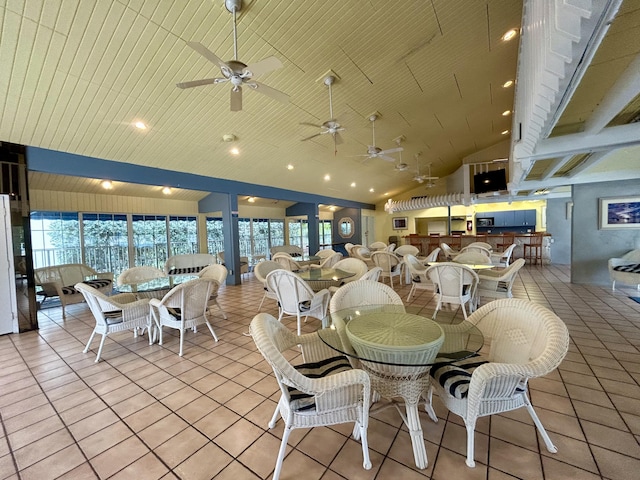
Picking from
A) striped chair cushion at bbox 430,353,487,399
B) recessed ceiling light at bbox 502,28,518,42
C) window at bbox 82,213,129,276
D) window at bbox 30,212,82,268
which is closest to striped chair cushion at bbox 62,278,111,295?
window at bbox 30,212,82,268

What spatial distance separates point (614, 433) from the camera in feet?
5.31

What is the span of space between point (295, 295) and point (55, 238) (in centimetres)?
592

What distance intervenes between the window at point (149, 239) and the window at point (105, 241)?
224 millimetres

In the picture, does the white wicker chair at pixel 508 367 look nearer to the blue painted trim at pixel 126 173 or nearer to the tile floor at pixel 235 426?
the tile floor at pixel 235 426

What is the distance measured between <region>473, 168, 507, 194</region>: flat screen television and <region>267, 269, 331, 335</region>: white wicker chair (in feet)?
22.5

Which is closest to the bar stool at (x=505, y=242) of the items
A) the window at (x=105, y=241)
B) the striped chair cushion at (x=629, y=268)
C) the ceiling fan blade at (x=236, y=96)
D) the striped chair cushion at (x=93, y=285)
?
the striped chair cushion at (x=629, y=268)

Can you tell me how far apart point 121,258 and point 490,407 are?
7.74 metres

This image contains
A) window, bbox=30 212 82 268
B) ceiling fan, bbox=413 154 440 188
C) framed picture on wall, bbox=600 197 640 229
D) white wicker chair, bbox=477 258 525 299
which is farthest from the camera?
ceiling fan, bbox=413 154 440 188

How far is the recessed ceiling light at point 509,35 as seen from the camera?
3338 millimetres

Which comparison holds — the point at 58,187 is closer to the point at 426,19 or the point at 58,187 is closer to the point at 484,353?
the point at 426,19

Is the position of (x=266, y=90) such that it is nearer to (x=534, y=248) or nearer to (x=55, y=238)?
(x=55, y=238)

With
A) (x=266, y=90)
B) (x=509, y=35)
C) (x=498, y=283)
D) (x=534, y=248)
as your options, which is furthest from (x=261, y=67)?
(x=534, y=248)

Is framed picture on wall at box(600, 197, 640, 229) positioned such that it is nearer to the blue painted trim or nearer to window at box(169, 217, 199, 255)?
the blue painted trim

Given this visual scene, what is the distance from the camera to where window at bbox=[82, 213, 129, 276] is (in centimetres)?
598
